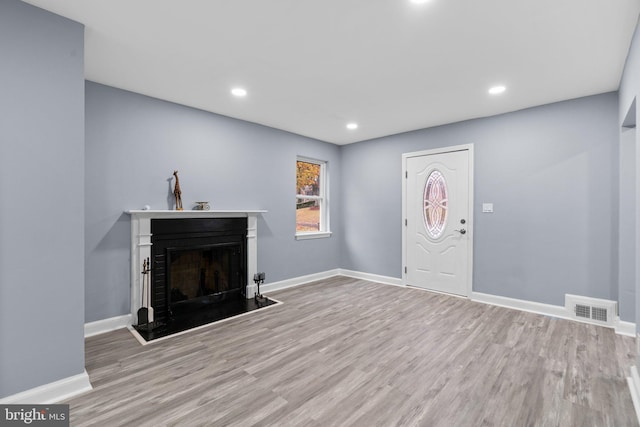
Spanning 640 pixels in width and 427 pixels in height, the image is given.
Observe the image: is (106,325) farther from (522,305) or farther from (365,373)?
(522,305)

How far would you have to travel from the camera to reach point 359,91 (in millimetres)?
3234

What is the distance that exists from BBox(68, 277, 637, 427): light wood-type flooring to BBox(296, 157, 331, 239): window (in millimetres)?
2078

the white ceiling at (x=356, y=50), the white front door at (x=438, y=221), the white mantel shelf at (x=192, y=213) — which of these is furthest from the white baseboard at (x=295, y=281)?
the white ceiling at (x=356, y=50)

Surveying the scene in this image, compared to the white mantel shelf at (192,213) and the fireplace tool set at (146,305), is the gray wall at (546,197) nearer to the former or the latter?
the white mantel shelf at (192,213)

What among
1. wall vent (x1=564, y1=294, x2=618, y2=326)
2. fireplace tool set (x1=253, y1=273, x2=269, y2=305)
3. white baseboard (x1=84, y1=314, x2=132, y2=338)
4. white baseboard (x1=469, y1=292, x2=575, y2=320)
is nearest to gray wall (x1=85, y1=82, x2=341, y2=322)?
white baseboard (x1=84, y1=314, x2=132, y2=338)

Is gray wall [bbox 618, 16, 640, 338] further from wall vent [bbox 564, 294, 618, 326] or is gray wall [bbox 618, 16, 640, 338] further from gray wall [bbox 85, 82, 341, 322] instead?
gray wall [bbox 85, 82, 341, 322]

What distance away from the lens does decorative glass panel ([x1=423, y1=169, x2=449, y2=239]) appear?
446 cm

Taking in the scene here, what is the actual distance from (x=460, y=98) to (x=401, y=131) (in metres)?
1.48

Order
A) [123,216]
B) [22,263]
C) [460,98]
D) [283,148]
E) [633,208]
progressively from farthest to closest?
[283,148] < [460,98] < [123,216] < [633,208] < [22,263]

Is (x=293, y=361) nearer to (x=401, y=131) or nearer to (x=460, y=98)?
(x=460, y=98)

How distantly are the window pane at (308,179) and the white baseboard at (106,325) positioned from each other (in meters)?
3.11

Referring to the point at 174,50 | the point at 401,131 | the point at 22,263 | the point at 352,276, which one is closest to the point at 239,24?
the point at 174,50

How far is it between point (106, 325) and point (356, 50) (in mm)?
3617

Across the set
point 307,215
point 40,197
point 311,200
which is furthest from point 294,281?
point 40,197
